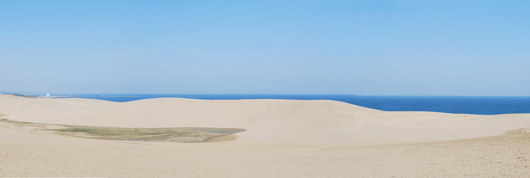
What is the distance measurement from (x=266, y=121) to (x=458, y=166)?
24.8m

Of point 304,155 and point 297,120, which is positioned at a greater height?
point 297,120

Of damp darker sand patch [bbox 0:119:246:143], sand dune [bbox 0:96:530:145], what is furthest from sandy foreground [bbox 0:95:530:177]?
damp darker sand patch [bbox 0:119:246:143]

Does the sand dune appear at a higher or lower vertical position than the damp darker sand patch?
higher

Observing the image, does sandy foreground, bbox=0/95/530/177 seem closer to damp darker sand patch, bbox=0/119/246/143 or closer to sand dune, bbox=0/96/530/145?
sand dune, bbox=0/96/530/145

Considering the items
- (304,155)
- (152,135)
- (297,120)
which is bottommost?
(152,135)

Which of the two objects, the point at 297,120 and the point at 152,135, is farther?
the point at 297,120

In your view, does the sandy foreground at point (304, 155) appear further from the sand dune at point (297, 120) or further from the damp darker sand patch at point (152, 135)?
the damp darker sand patch at point (152, 135)

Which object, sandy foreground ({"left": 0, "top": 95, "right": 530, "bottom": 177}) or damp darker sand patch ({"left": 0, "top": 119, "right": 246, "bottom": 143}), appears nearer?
sandy foreground ({"left": 0, "top": 95, "right": 530, "bottom": 177})

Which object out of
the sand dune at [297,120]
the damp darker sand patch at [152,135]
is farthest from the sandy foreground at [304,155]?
the damp darker sand patch at [152,135]

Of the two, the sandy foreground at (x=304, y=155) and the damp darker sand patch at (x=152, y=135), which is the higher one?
the sandy foreground at (x=304, y=155)

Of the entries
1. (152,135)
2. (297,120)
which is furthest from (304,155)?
(152,135)

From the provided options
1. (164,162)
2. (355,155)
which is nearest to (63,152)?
(164,162)

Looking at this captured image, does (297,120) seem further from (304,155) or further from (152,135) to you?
(304,155)

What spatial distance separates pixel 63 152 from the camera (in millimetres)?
14500
